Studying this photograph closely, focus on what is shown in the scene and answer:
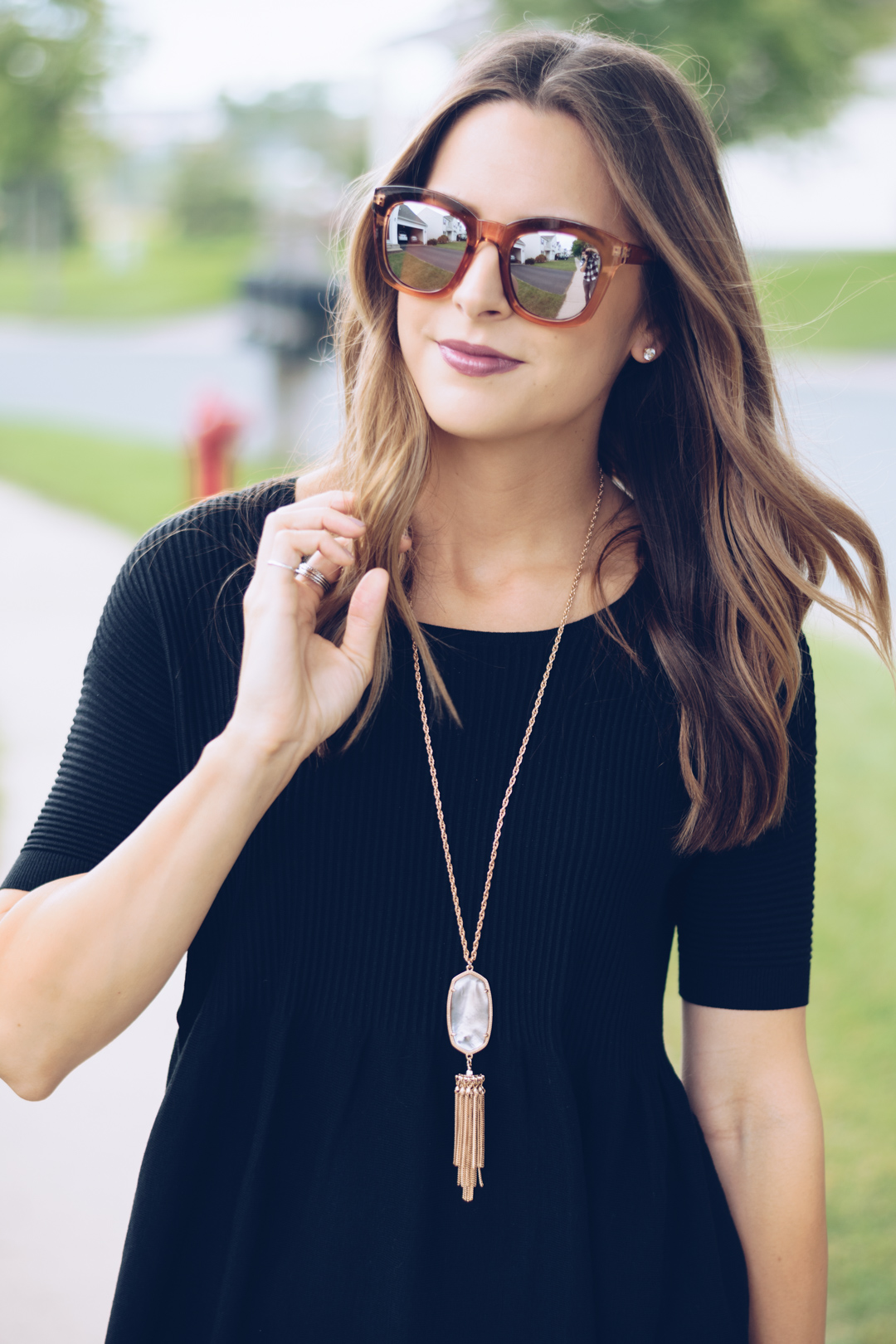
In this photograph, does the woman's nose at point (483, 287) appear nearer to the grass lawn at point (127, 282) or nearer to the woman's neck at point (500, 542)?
the woman's neck at point (500, 542)

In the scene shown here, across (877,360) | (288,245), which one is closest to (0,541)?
(877,360)

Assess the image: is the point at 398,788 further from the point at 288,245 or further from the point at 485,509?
the point at 288,245

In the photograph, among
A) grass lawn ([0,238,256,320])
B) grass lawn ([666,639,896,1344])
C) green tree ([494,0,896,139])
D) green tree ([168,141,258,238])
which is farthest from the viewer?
green tree ([168,141,258,238])

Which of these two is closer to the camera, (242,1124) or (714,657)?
(242,1124)

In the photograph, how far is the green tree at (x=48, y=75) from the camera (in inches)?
1001

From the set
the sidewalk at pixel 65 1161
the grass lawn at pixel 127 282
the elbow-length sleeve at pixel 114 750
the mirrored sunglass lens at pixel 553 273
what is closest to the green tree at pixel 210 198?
the grass lawn at pixel 127 282

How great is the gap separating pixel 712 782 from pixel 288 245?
27.6m

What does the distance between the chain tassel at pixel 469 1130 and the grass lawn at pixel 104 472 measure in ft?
25.6

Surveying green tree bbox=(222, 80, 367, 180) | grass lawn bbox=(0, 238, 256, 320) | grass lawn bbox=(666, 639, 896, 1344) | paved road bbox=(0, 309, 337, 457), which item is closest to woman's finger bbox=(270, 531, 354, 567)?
grass lawn bbox=(666, 639, 896, 1344)

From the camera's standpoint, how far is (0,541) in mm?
8922

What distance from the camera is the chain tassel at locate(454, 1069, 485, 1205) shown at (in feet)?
4.83

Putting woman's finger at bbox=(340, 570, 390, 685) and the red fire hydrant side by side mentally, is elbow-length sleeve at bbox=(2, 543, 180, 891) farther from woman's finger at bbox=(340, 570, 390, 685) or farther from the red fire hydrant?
the red fire hydrant

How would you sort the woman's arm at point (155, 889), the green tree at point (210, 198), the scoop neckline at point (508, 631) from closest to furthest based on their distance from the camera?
the woman's arm at point (155, 889), the scoop neckline at point (508, 631), the green tree at point (210, 198)

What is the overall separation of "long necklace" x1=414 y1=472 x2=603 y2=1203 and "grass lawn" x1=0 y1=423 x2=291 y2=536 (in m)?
7.59
